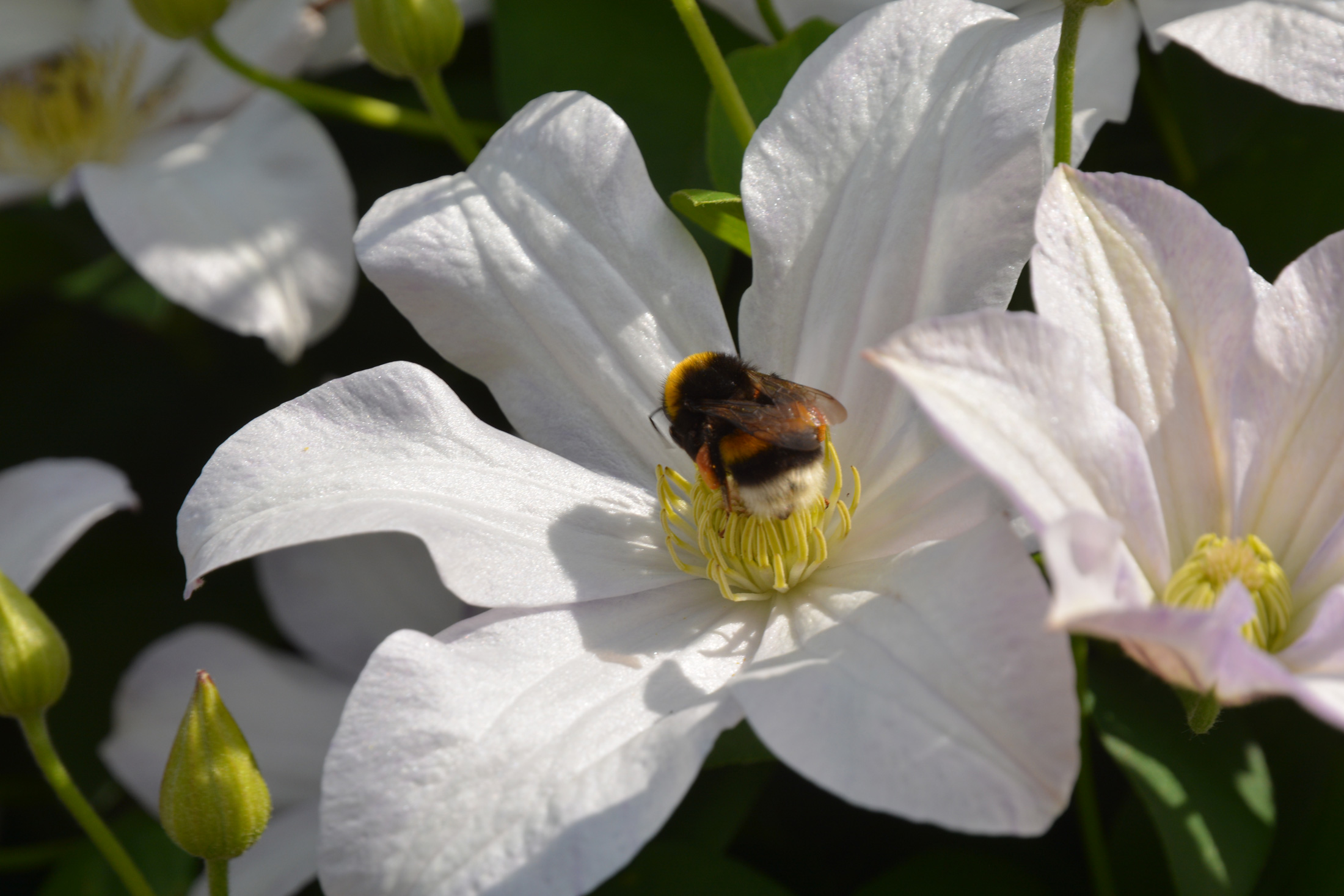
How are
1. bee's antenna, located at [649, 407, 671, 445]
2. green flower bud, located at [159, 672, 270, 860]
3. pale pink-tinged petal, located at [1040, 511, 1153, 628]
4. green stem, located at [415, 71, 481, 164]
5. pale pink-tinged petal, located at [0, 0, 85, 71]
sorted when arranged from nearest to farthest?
1. pale pink-tinged petal, located at [1040, 511, 1153, 628]
2. green flower bud, located at [159, 672, 270, 860]
3. bee's antenna, located at [649, 407, 671, 445]
4. green stem, located at [415, 71, 481, 164]
5. pale pink-tinged petal, located at [0, 0, 85, 71]

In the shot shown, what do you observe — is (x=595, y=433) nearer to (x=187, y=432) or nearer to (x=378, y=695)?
(x=378, y=695)

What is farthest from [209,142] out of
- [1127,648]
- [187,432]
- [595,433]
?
[1127,648]

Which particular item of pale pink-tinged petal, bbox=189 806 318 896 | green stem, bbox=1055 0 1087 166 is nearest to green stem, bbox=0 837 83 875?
pale pink-tinged petal, bbox=189 806 318 896

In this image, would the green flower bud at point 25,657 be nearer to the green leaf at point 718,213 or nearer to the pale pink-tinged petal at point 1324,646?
the green leaf at point 718,213

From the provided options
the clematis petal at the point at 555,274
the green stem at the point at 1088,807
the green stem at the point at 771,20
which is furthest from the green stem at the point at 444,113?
the green stem at the point at 1088,807

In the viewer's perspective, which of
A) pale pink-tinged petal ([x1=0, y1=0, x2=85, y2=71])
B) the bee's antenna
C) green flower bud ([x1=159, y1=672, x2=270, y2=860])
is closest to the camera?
green flower bud ([x1=159, y1=672, x2=270, y2=860])

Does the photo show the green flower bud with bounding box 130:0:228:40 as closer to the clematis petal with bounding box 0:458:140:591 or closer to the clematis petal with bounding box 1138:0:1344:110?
the clematis petal with bounding box 0:458:140:591
